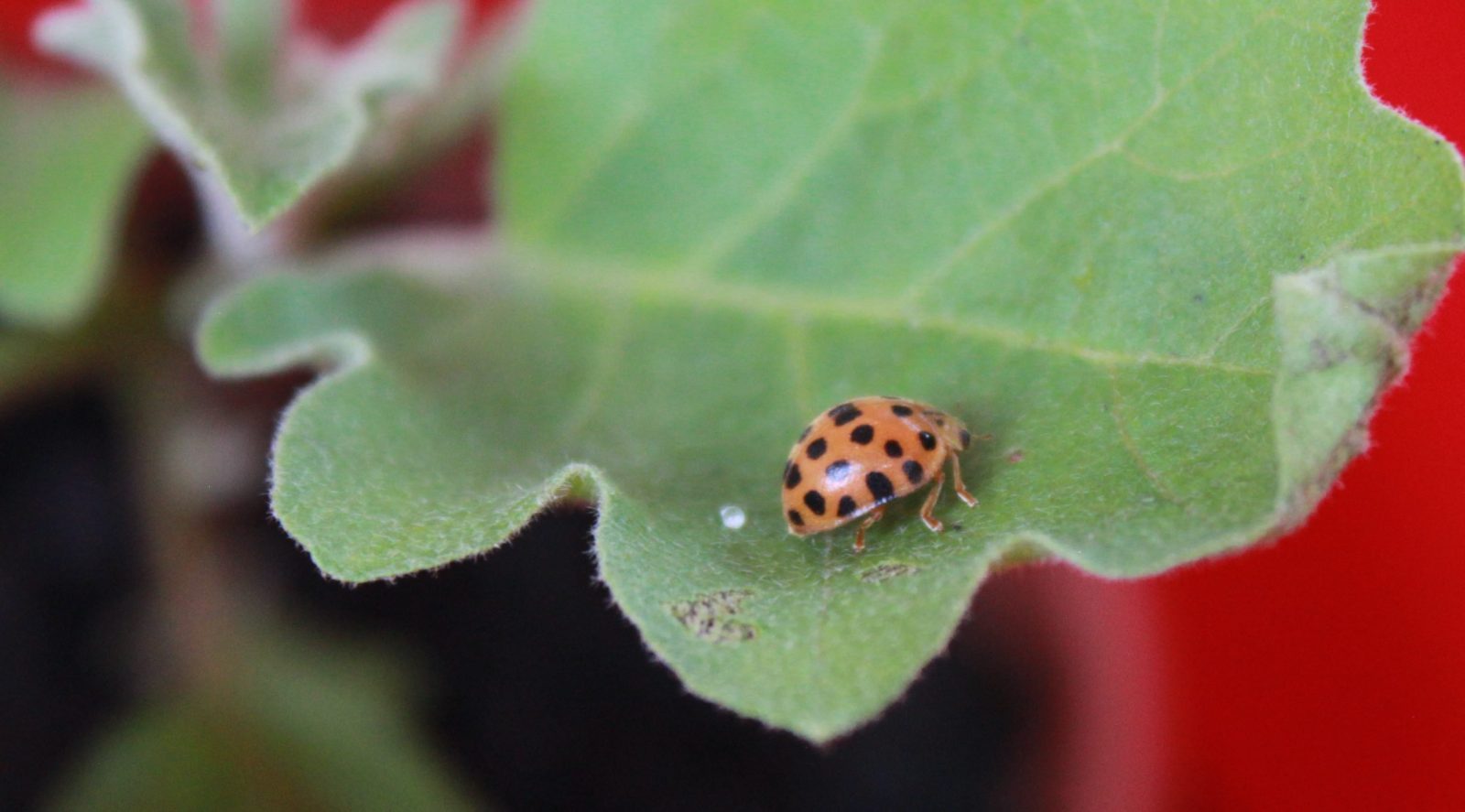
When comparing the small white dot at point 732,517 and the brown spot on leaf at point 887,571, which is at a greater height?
A: the brown spot on leaf at point 887,571

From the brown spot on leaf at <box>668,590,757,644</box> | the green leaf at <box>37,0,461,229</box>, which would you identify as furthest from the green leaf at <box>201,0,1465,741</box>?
the green leaf at <box>37,0,461,229</box>

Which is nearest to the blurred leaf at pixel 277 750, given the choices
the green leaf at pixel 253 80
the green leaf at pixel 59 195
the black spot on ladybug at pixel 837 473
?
the green leaf at pixel 59 195

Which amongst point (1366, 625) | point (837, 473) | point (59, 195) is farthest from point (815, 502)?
point (59, 195)

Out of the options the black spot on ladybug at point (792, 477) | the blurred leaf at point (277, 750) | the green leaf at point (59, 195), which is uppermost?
the green leaf at point (59, 195)

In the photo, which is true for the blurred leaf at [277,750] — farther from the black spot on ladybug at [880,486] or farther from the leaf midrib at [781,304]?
the black spot on ladybug at [880,486]

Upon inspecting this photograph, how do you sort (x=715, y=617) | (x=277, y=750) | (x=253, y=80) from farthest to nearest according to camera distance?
(x=277, y=750) → (x=253, y=80) → (x=715, y=617)

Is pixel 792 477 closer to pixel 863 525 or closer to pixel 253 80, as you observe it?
pixel 863 525
